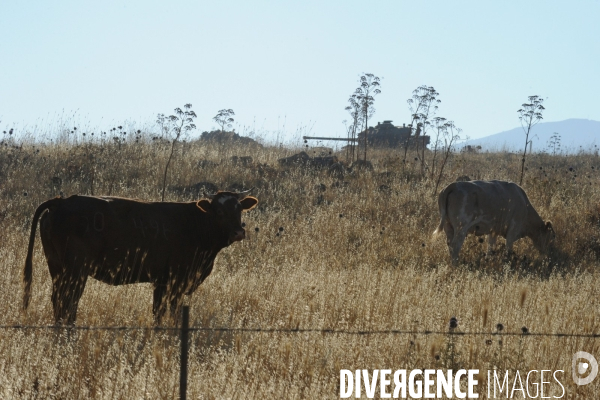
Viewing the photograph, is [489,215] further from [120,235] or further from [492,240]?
[120,235]

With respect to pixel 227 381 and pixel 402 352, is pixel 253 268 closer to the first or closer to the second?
pixel 402 352

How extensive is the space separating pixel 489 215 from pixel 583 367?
6.98m

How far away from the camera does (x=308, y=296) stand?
29.7 feet

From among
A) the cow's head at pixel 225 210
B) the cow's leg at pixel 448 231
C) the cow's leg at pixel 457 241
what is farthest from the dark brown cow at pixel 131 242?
the cow's leg at pixel 448 231

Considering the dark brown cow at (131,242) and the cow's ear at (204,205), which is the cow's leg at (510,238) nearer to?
the dark brown cow at (131,242)

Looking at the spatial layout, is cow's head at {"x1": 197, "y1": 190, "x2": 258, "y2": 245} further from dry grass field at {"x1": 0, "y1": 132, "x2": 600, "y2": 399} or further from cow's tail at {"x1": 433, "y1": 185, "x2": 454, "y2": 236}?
cow's tail at {"x1": 433, "y1": 185, "x2": 454, "y2": 236}

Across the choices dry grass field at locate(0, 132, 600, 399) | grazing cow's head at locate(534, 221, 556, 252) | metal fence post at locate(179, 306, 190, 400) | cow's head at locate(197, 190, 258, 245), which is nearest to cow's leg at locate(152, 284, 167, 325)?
dry grass field at locate(0, 132, 600, 399)

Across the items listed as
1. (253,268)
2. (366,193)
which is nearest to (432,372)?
(253,268)

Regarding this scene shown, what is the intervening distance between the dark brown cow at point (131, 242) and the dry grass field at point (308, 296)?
324 millimetres

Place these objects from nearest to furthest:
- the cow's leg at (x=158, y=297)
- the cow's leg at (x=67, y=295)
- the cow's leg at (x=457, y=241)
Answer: the cow's leg at (x=67, y=295) < the cow's leg at (x=158, y=297) < the cow's leg at (x=457, y=241)

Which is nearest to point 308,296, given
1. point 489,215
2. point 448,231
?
point 448,231

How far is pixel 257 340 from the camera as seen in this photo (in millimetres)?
7035

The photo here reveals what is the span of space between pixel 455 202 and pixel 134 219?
22.3 ft

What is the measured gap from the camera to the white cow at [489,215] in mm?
13109
